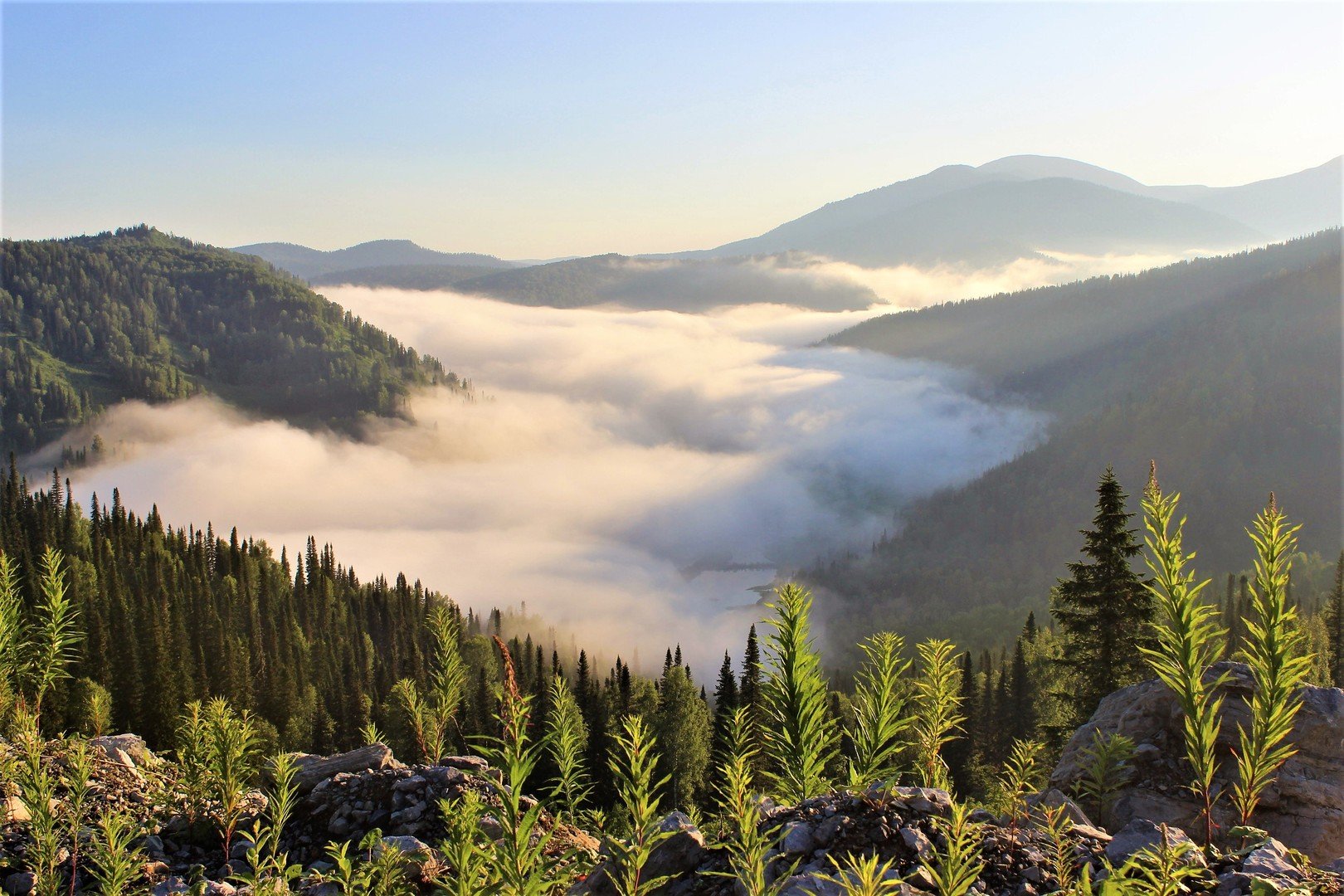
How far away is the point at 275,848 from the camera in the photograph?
1262 cm

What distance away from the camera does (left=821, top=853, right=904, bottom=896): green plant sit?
750 cm

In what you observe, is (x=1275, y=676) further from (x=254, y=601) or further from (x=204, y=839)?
(x=254, y=601)

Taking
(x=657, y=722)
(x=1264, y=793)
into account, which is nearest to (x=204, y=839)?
(x=1264, y=793)

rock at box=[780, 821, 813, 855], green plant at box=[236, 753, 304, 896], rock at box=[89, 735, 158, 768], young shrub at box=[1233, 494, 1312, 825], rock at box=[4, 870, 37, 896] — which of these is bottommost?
rock at box=[89, 735, 158, 768]

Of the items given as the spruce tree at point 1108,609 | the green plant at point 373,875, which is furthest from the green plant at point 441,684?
the spruce tree at point 1108,609

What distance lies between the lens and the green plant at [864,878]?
7496 millimetres

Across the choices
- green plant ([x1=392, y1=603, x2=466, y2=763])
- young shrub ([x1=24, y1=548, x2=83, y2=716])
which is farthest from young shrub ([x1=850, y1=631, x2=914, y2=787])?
young shrub ([x1=24, y1=548, x2=83, y2=716])

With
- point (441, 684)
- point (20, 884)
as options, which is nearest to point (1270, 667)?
point (441, 684)

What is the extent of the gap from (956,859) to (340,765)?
14.6 meters

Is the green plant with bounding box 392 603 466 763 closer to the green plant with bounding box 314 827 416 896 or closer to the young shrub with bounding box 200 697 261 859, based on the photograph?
the young shrub with bounding box 200 697 261 859

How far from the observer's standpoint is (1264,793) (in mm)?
15688

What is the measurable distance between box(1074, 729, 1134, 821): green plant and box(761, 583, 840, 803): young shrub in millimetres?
6001

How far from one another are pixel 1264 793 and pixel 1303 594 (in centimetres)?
17352

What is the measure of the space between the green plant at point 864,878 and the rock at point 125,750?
1979 centimetres
